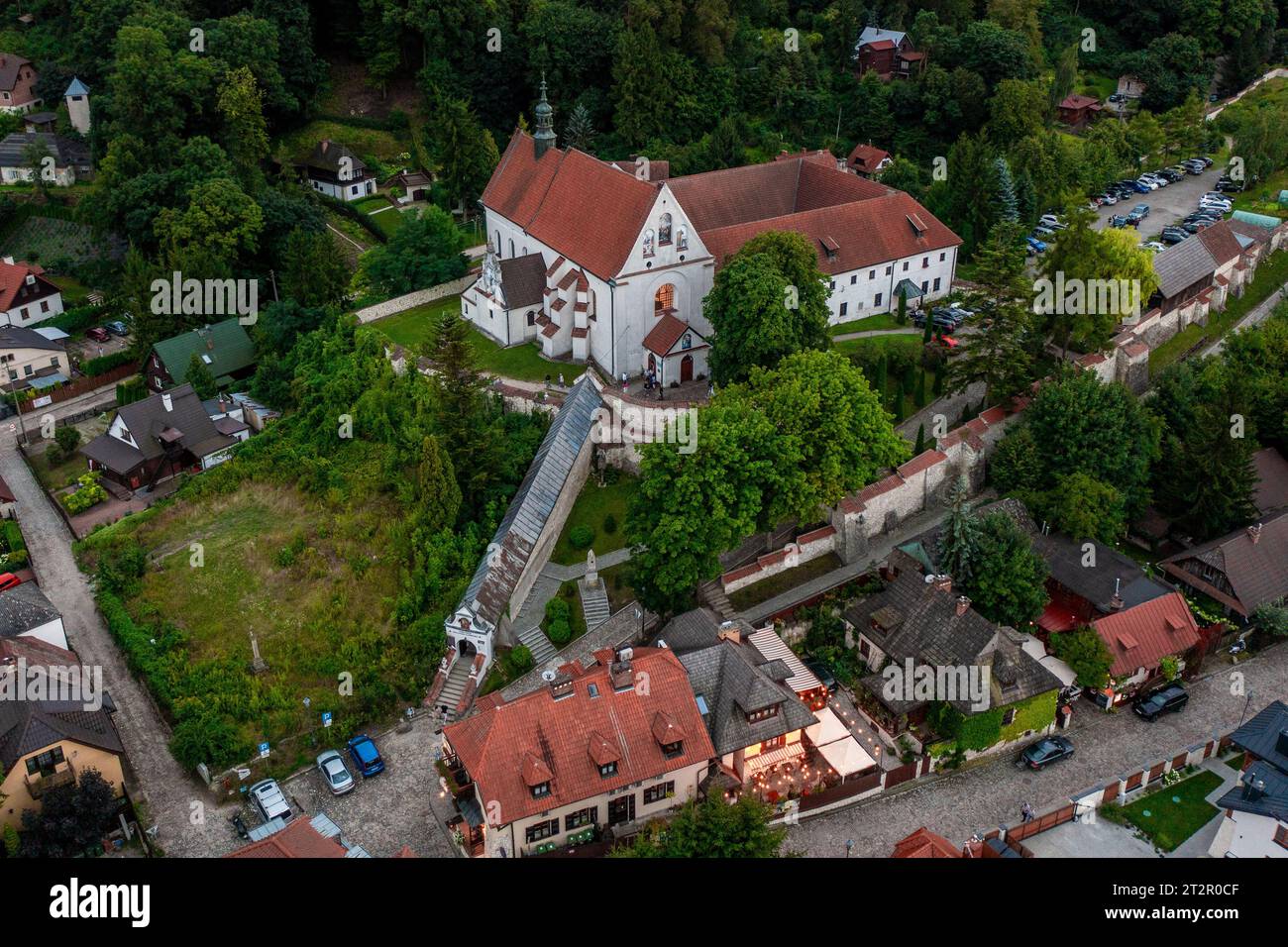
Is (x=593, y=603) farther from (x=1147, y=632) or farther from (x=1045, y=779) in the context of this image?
(x=1147, y=632)

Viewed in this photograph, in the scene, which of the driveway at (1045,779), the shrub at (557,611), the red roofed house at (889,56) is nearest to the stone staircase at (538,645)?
the shrub at (557,611)

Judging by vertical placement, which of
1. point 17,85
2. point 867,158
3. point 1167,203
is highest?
point 17,85

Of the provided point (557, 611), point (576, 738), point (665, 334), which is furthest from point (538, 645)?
point (665, 334)

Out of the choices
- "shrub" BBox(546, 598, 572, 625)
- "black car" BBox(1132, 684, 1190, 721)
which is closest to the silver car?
"shrub" BBox(546, 598, 572, 625)

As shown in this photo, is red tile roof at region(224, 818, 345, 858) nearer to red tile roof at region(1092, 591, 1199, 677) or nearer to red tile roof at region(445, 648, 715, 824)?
red tile roof at region(445, 648, 715, 824)

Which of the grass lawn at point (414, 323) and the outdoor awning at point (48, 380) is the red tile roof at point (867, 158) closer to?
the grass lawn at point (414, 323)
